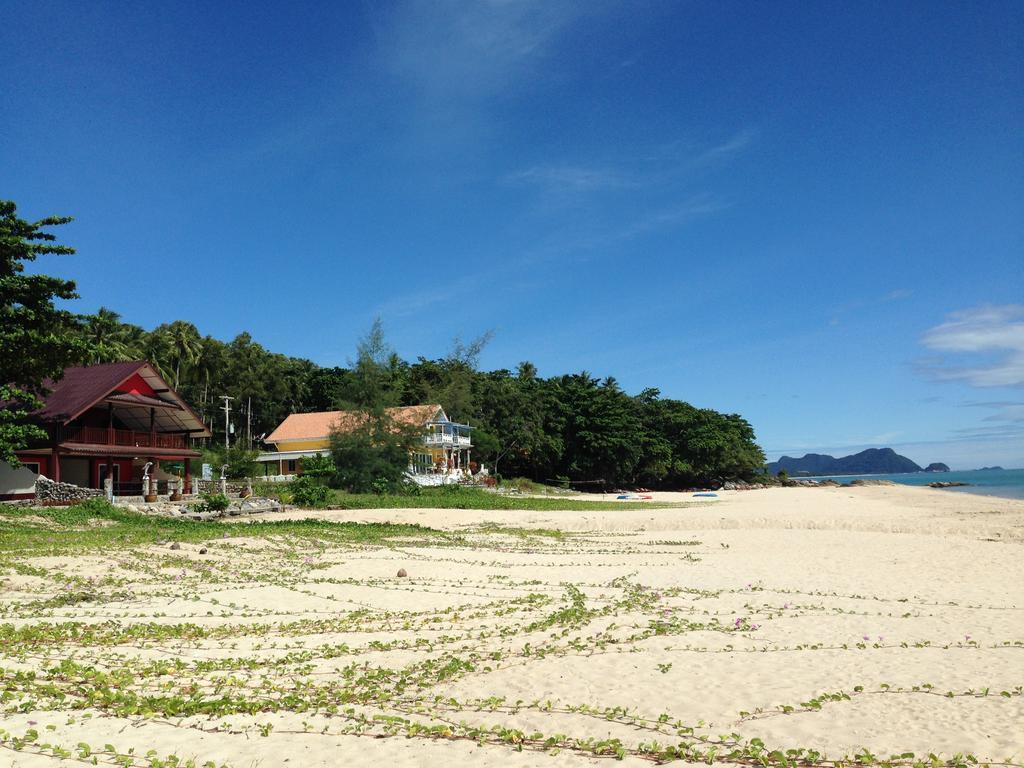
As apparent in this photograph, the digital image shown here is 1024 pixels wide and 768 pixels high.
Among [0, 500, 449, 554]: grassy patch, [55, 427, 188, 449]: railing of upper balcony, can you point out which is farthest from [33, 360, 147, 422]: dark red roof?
[0, 500, 449, 554]: grassy patch

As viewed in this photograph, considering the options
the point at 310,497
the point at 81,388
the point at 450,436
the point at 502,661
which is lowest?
the point at 502,661

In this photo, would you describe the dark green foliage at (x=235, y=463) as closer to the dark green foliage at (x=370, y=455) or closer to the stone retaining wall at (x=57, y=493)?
the dark green foliage at (x=370, y=455)

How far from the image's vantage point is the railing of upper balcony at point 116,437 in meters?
33.2

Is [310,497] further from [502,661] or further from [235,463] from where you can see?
[502,661]

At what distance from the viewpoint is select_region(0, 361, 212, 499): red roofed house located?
3173 cm

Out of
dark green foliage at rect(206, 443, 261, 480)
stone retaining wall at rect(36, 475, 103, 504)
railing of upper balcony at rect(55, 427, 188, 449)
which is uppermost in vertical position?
railing of upper balcony at rect(55, 427, 188, 449)

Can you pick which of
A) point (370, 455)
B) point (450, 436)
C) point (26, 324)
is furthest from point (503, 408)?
point (26, 324)

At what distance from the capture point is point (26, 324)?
19.0 m

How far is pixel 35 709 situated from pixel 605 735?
448cm

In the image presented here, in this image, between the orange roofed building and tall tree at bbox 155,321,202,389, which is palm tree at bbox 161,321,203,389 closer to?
tall tree at bbox 155,321,202,389

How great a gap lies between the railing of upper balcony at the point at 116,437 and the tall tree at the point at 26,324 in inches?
554

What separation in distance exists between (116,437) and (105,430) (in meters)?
0.60

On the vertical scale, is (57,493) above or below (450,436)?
below

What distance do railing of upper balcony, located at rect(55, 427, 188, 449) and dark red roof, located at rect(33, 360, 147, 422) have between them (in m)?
0.86
